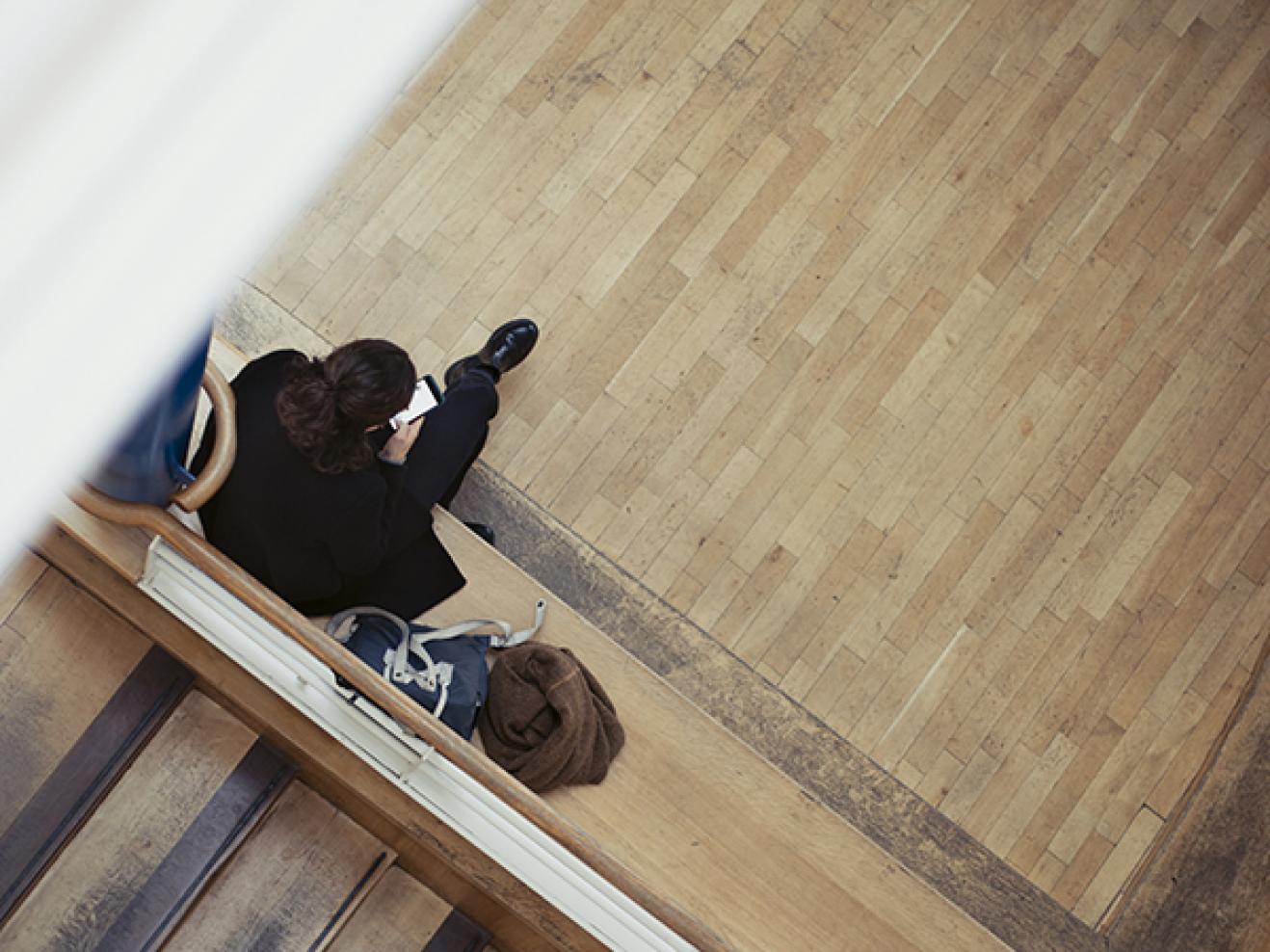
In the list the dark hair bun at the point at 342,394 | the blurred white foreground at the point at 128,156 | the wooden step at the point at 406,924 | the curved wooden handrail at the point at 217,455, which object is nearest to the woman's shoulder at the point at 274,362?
the dark hair bun at the point at 342,394

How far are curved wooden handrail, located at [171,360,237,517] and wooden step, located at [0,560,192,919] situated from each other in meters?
0.62

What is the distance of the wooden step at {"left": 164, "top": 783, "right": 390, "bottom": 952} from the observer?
266 centimetres

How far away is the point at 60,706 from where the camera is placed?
2533 mm

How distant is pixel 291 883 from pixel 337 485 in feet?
3.15

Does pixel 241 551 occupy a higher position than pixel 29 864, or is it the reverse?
pixel 241 551

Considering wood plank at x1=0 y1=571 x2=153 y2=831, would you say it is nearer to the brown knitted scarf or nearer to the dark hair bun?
the dark hair bun

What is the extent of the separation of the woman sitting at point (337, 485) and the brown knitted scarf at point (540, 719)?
0.29 meters

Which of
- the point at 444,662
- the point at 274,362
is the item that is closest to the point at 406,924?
the point at 444,662

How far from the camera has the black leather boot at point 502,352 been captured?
329 centimetres

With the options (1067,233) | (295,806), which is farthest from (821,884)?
(1067,233)

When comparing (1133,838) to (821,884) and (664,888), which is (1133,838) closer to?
(821,884)

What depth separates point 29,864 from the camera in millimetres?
2475

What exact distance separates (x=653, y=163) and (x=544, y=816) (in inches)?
81.0

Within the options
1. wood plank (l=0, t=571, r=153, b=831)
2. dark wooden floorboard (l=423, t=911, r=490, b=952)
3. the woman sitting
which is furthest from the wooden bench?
wood plank (l=0, t=571, r=153, b=831)
